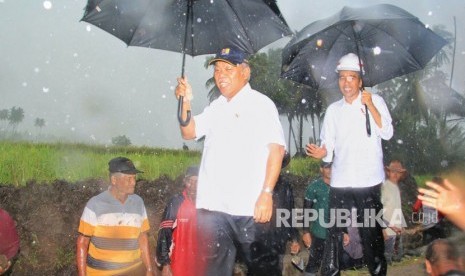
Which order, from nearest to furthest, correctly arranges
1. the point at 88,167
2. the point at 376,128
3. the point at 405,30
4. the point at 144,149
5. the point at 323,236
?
the point at 376,128 → the point at 405,30 → the point at 323,236 → the point at 88,167 → the point at 144,149

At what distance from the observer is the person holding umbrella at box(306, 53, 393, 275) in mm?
4535

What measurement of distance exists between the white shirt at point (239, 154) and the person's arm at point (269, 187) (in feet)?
0.26

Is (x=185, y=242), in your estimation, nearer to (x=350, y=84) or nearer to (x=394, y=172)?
(x=350, y=84)

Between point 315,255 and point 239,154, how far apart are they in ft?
8.94

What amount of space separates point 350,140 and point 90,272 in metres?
2.76

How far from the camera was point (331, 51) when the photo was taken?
17.9 ft

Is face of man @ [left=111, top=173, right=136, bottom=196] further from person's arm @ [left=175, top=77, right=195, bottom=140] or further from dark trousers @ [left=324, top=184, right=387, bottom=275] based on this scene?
dark trousers @ [left=324, top=184, right=387, bottom=275]

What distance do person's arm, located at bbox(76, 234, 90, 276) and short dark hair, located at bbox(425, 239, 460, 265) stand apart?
318cm

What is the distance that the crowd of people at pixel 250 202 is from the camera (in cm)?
350

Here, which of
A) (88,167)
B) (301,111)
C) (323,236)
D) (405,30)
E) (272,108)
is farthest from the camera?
(301,111)

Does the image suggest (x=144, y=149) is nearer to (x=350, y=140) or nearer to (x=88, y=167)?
(x=88, y=167)

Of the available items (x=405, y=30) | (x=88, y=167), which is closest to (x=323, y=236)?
(x=405, y=30)

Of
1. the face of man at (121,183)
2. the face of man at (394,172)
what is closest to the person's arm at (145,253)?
the face of man at (121,183)

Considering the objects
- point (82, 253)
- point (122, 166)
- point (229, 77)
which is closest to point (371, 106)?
point (229, 77)
